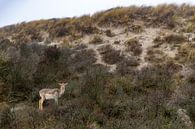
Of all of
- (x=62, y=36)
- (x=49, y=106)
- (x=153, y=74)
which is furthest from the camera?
(x=62, y=36)

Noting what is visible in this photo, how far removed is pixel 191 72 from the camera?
1786 centimetres

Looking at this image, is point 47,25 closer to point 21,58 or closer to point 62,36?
point 62,36

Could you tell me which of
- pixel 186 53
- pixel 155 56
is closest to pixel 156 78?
pixel 155 56

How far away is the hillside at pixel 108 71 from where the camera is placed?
12.3 metres

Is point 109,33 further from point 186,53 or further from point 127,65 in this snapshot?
point 186,53

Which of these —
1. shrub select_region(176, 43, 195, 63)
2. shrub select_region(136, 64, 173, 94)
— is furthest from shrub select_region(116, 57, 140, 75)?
shrub select_region(176, 43, 195, 63)

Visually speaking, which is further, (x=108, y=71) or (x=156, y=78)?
(x=108, y=71)

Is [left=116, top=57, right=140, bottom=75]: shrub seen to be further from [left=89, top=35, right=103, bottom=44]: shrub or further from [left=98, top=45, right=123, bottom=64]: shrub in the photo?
[left=89, top=35, right=103, bottom=44]: shrub

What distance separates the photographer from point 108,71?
19.1 meters

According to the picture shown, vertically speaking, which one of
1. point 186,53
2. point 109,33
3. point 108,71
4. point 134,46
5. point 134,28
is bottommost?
point 108,71

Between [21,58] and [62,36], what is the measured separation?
23.1 feet

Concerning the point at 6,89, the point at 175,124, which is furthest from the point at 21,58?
the point at 175,124

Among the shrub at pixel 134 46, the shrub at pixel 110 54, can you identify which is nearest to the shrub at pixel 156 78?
the shrub at pixel 110 54

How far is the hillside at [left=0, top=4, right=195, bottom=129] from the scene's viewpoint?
12305mm
